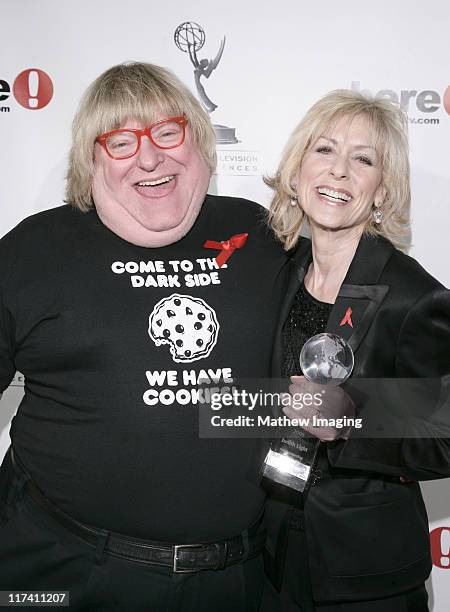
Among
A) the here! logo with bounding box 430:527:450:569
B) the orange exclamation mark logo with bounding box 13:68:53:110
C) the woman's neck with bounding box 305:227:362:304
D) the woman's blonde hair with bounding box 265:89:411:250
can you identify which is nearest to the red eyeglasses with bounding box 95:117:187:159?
the woman's blonde hair with bounding box 265:89:411:250

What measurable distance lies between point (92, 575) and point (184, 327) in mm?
680

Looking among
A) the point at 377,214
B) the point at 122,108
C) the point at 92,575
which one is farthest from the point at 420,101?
the point at 92,575

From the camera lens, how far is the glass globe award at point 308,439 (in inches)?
58.6

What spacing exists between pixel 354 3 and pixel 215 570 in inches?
70.5

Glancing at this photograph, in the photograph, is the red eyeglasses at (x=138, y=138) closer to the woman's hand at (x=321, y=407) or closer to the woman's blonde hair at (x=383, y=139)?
the woman's blonde hair at (x=383, y=139)

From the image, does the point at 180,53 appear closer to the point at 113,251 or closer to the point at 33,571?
the point at 113,251

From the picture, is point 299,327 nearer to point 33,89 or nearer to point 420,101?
point 420,101

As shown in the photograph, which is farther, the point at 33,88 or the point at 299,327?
the point at 33,88

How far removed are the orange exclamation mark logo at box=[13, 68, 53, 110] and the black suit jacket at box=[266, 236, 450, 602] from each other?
1182 millimetres

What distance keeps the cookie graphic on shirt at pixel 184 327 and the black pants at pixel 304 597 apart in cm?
53

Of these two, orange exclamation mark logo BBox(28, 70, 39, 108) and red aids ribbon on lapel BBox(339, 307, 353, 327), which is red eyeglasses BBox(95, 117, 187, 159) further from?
orange exclamation mark logo BBox(28, 70, 39, 108)

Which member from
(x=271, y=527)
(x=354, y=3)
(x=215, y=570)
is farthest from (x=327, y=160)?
(x=215, y=570)

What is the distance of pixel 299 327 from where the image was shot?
1816mm

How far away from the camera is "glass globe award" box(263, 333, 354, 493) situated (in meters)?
1.49
